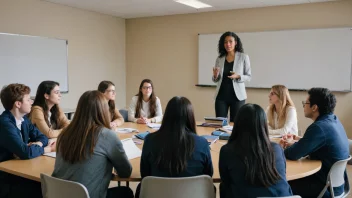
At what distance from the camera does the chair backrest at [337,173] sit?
82.8 inches

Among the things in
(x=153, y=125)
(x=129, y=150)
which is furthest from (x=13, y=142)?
(x=153, y=125)

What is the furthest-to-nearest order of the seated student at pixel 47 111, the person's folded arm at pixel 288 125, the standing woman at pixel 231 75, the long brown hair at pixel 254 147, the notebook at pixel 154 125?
the standing woman at pixel 231 75 → the notebook at pixel 154 125 → the person's folded arm at pixel 288 125 → the seated student at pixel 47 111 → the long brown hair at pixel 254 147

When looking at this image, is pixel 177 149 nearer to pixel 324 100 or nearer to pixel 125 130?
pixel 324 100

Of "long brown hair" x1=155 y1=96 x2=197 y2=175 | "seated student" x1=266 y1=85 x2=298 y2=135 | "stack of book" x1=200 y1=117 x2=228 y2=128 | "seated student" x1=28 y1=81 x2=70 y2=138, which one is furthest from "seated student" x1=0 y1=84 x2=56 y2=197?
"seated student" x1=266 y1=85 x2=298 y2=135

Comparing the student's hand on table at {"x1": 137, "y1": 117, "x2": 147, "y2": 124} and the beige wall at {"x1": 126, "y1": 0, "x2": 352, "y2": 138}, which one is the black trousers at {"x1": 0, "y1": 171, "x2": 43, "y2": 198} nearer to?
the student's hand on table at {"x1": 137, "y1": 117, "x2": 147, "y2": 124}

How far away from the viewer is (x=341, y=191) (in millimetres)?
2299

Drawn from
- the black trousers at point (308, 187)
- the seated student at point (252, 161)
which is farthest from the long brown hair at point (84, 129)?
the black trousers at point (308, 187)

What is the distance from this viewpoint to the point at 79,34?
6.12m

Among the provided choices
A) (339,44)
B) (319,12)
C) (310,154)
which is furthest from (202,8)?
(310,154)

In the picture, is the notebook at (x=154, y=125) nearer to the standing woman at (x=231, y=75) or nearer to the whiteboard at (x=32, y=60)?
the standing woman at (x=231, y=75)

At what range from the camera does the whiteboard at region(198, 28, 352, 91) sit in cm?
521

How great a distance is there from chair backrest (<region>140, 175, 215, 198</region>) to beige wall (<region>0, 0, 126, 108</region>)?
166 inches

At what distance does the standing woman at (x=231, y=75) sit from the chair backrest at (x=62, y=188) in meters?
2.69

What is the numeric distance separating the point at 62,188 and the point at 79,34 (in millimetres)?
4845
